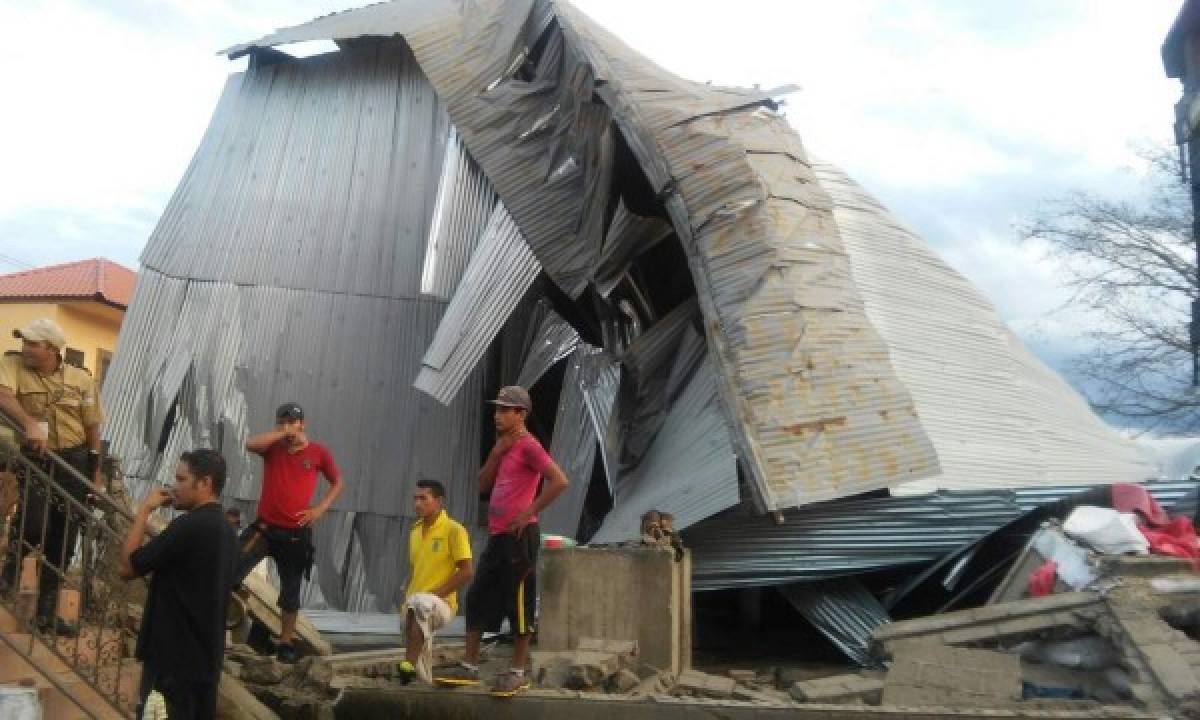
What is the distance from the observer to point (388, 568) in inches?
475

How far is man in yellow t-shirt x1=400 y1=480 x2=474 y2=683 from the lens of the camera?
19.4 feet

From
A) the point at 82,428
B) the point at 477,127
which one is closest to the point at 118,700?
the point at 82,428

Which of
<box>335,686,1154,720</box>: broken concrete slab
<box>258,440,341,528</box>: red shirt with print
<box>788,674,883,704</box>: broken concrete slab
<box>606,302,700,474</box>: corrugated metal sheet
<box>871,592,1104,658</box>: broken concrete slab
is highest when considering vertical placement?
<box>606,302,700,474</box>: corrugated metal sheet

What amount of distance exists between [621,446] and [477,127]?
3.60m

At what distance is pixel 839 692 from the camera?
19.2ft

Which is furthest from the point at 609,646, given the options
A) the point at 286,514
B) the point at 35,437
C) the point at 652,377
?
the point at 652,377

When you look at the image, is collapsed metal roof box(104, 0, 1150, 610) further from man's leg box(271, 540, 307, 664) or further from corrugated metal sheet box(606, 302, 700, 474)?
man's leg box(271, 540, 307, 664)

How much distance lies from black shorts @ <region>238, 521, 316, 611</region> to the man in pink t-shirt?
119 centimetres

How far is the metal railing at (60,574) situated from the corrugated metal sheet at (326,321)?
629 cm

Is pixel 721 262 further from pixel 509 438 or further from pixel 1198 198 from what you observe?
pixel 1198 198

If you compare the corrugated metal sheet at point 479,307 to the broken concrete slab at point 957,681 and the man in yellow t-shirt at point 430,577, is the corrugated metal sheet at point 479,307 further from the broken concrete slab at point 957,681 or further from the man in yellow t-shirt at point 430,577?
the broken concrete slab at point 957,681

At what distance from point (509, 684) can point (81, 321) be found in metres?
24.8

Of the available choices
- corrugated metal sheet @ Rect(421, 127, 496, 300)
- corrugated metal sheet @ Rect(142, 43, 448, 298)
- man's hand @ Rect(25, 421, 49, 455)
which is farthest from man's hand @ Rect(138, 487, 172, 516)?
corrugated metal sheet @ Rect(142, 43, 448, 298)

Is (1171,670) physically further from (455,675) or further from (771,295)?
(771,295)
